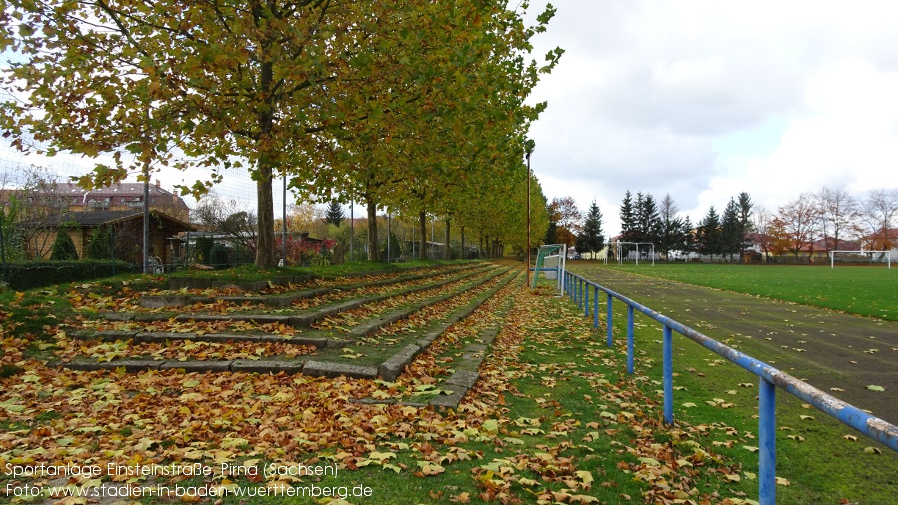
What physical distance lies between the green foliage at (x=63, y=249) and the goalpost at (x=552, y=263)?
16.3 metres

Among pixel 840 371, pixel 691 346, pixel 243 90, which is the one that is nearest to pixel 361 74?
pixel 243 90

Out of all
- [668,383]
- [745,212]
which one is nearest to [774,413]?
Answer: [668,383]

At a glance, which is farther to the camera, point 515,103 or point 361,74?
point 515,103

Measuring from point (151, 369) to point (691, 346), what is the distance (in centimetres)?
791

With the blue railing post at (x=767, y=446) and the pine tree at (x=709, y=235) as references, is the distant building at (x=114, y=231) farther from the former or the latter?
the pine tree at (x=709, y=235)

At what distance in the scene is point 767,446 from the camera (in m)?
2.54

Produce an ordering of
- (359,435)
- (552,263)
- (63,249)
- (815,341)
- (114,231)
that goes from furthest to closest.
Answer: (552,263), (114,231), (63,249), (815,341), (359,435)

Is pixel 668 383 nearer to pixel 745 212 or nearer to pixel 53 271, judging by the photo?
pixel 53 271

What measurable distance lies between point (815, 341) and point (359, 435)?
8613 millimetres

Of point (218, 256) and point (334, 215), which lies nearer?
point (218, 256)

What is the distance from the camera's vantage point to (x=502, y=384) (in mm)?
5859

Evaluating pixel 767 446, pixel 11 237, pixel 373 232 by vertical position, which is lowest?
pixel 767 446

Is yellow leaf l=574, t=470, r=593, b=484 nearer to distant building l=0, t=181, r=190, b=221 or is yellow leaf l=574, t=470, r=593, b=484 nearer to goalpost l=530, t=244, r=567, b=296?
distant building l=0, t=181, r=190, b=221

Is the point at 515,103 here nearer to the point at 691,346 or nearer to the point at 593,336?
the point at 593,336
